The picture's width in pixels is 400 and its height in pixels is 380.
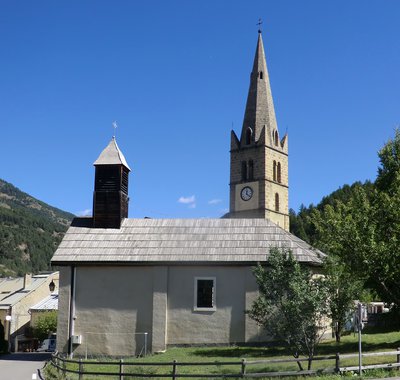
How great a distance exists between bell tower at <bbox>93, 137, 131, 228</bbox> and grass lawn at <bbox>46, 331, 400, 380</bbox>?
8.21 m

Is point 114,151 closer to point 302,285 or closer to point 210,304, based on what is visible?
point 210,304

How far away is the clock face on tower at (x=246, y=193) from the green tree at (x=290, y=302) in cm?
5251

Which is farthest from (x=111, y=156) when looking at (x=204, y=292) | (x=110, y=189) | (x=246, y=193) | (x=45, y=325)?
(x=246, y=193)

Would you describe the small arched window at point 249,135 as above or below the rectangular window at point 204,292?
above

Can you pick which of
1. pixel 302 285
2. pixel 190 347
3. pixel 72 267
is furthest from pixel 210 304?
pixel 302 285

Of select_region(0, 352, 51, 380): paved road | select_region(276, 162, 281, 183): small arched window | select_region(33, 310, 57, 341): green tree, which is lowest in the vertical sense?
select_region(0, 352, 51, 380): paved road

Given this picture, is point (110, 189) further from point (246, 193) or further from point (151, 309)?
point (246, 193)

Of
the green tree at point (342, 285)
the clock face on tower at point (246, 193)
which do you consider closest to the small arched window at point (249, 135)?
the clock face on tower at point (246, 193)

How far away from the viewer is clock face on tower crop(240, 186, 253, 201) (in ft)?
241

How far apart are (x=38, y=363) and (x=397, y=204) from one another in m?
18.7

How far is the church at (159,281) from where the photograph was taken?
28750 millimetres

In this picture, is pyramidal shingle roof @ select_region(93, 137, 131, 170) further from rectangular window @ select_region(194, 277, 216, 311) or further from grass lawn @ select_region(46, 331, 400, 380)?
grass lawn @ select_region(46, 331, 400, 380)

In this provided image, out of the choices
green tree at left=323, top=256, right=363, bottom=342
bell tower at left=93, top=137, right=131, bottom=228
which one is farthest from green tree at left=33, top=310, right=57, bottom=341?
green tree at left=323, top=256, right=363, bottom=342

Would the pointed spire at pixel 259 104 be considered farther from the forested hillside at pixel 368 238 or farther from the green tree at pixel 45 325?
the forested hillside at pixel 368 238
